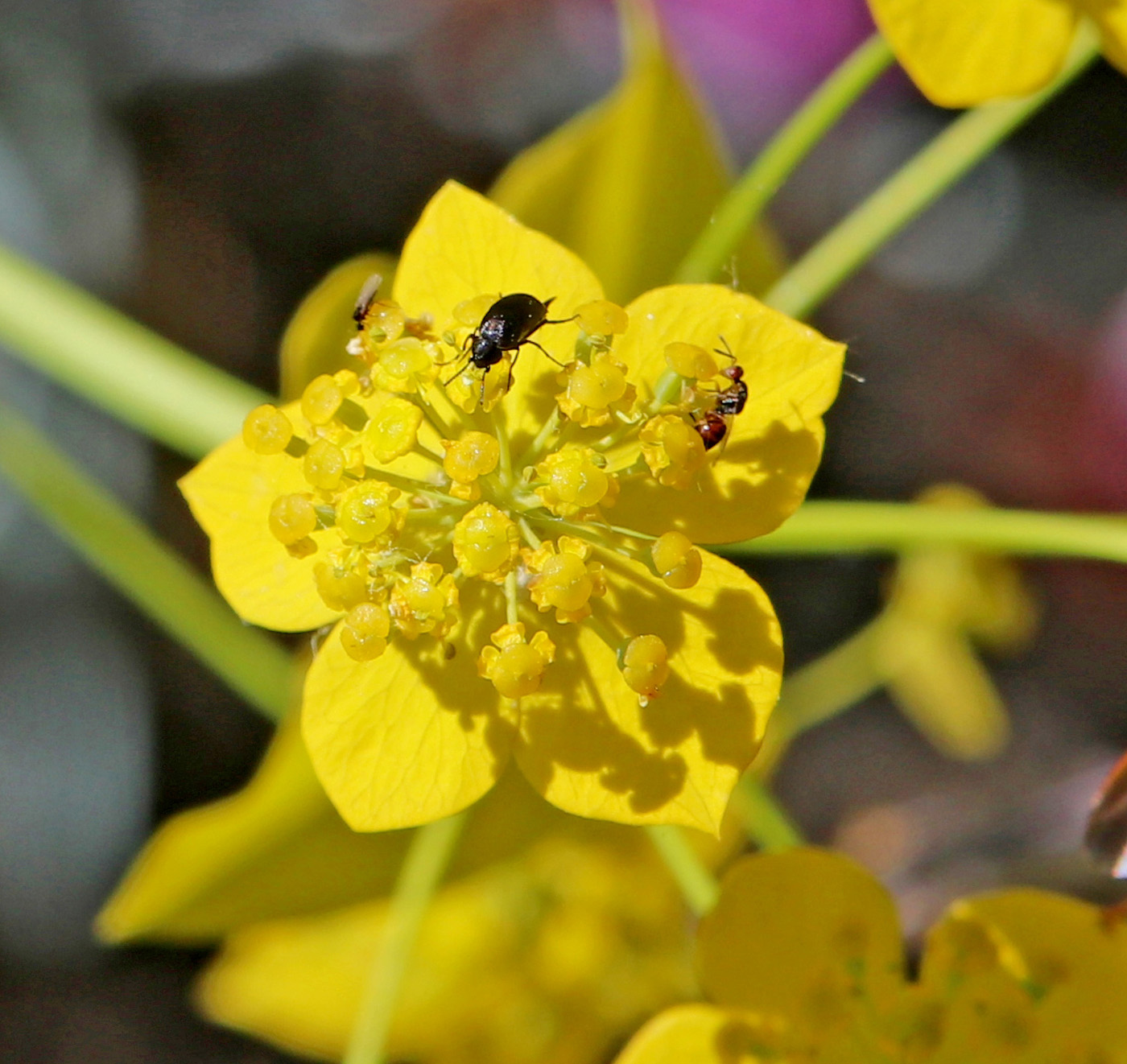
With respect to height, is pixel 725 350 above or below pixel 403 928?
above

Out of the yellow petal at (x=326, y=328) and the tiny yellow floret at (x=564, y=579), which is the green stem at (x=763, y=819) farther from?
the yellow petal at (x=326, y=328)

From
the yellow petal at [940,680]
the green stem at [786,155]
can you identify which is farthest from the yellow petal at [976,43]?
the yellow petal at [940,680]

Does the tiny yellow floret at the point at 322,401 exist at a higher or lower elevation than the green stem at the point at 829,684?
higher

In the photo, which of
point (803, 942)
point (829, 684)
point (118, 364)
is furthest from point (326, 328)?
point (829, 684)

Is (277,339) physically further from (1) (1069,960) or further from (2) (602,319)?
(1) (1069,960)

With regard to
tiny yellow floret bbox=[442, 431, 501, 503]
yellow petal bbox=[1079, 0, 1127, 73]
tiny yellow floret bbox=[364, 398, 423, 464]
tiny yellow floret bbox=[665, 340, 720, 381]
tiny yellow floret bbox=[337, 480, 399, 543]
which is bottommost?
tiny yellow floret bbox=[337, 480, 399, 543]

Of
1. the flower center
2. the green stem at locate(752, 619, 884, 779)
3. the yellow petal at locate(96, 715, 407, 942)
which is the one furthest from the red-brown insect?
the green stem at locate(752, 619, 884, 779)

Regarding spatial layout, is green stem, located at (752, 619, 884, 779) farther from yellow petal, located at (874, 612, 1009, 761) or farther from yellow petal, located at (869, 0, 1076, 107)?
yellow petal, located at (869, 0, 1076, 107)

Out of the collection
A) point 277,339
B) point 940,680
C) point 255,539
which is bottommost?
point 940,680
